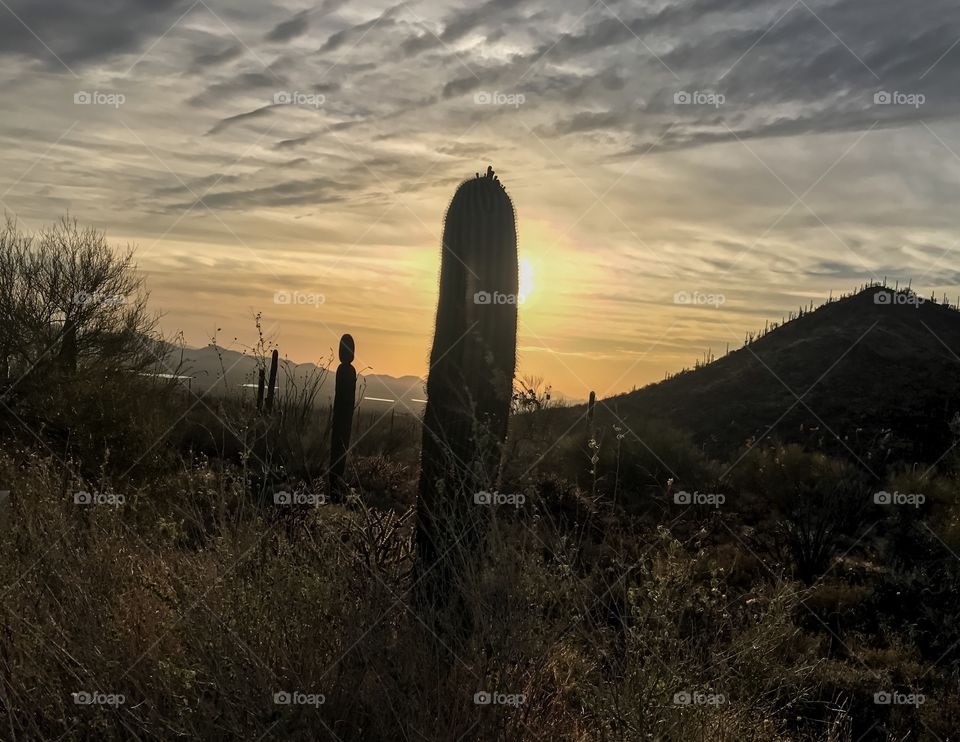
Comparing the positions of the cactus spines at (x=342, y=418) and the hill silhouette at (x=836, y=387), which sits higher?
the hill silhouette at (x=836, y=387)

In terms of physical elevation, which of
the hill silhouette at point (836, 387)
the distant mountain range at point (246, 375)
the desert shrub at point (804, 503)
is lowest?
the desert shrub at point (804, 503)

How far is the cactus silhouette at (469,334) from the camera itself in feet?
21.0

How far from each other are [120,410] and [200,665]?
8.53 metres

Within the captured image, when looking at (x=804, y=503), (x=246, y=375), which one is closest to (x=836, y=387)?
(x=804, y=503)

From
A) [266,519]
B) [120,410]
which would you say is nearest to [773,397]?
[120,410]

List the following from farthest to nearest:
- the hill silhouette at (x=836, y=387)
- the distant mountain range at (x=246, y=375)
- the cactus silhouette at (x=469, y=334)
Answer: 1. the hill silhouette at (x=836, y=387)
2. the distant mountain range at (x=246, y=375)
3. the cactus silhouette at (x=469, y=334)

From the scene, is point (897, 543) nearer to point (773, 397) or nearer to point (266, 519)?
point (266, 519)

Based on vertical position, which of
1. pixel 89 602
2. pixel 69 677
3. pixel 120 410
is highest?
pixel 120 410

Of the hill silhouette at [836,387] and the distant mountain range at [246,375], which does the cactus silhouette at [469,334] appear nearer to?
the distant mountain range at [246,375]

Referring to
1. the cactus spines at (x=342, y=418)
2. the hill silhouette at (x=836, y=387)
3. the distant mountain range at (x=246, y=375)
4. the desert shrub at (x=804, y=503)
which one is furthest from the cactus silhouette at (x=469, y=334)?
the hill silhouette at (x=836, y=387)

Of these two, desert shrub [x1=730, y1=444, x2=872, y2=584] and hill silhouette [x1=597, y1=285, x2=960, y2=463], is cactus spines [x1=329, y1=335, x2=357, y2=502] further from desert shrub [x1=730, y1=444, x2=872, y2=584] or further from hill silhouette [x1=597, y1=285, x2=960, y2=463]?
hill silhouette [x1=597, y1=285, x2=960, y2=463]

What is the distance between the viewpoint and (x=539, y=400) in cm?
522

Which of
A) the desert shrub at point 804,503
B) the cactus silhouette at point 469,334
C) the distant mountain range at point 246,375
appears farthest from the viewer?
the desert shrub at point 804,503

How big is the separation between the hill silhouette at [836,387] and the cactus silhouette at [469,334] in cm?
1340
